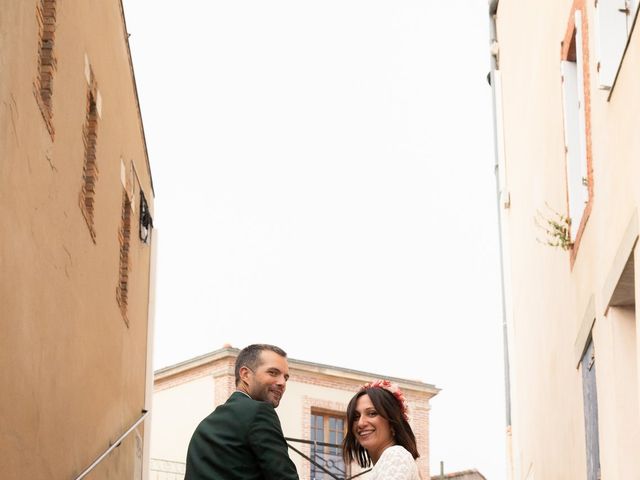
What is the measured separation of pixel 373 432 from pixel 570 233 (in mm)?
5411

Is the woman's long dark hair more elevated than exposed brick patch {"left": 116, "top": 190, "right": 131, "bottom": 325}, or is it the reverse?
exposed brick patch {"left": 116, "top": 190, "right": 131, "bottom": 325}

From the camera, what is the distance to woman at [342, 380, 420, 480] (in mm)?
8039

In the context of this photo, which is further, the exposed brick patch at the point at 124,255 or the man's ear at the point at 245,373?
the exposed brick patch at the point at 124,255

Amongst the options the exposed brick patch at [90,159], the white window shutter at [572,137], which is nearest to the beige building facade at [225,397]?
the white window shutter at [572,137]

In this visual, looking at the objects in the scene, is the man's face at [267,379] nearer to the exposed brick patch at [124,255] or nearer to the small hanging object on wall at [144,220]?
the exposed brick patch at [124,255]

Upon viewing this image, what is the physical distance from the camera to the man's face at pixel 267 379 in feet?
27.2

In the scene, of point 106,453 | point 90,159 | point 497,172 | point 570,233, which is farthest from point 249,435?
point 497,172

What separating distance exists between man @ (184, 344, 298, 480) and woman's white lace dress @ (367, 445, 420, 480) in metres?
0.47

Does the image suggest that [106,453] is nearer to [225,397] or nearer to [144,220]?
[144,220]

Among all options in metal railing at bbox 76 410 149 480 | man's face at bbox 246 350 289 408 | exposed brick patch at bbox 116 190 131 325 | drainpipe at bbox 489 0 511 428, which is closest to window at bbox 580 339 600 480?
metal railing at bbox 76 410 149 480

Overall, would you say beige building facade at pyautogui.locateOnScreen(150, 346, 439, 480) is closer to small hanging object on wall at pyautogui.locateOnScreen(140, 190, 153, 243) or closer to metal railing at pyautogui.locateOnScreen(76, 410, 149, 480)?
small hanging object on wall at pyautogui.locateOnScreen(140, 190, 153, 243)

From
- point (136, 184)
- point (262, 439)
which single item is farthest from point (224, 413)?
point (136, 184)

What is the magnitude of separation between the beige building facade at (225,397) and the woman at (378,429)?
36633 mm

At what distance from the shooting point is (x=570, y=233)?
517 inches
